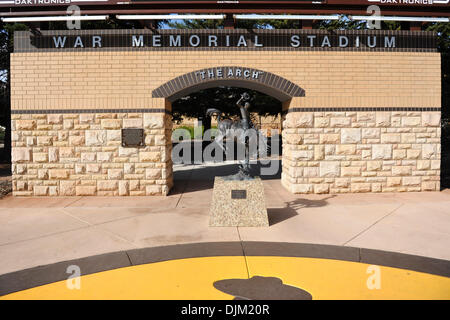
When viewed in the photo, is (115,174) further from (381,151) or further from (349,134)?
(381,151)

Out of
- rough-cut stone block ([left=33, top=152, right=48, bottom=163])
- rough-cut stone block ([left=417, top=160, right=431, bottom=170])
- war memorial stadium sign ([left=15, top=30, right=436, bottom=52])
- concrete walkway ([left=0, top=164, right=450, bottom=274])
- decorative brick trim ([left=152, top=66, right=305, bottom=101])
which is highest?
war memorial stadium sign ([left=15, top=30, right=436, bottom=52])

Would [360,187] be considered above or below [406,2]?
below

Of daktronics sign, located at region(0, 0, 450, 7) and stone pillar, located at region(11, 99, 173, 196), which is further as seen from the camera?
stone pillar, located at region(11, 99, 173, 196)

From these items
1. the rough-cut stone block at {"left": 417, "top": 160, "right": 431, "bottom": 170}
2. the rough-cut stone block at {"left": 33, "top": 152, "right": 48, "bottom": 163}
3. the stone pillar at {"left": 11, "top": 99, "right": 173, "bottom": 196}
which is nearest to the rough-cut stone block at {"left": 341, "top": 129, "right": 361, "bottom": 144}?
the rough-cut stone block at {"left": 417, "top": 160, "right": 431, "bottom": 170}

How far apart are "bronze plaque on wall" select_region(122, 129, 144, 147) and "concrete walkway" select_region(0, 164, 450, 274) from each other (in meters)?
1.56

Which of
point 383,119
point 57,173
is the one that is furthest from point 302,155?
point 57,173

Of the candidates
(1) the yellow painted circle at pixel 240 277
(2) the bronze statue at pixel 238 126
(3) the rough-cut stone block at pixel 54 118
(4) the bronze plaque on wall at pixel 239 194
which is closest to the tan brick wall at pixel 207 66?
(3) the rough-cut stone block at pixel 54 118

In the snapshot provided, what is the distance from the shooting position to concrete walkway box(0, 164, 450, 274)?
4.95 m

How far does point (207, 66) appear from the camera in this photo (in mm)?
8977

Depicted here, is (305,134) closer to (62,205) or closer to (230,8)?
(230,8)

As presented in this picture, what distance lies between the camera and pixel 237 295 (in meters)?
3.48

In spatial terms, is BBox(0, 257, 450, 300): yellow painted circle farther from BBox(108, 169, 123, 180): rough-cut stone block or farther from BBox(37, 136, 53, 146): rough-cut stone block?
BBox(37, 136, 53, 146): rough-cut stone block

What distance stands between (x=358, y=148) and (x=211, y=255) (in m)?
6.35

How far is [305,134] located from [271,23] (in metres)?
14.9
